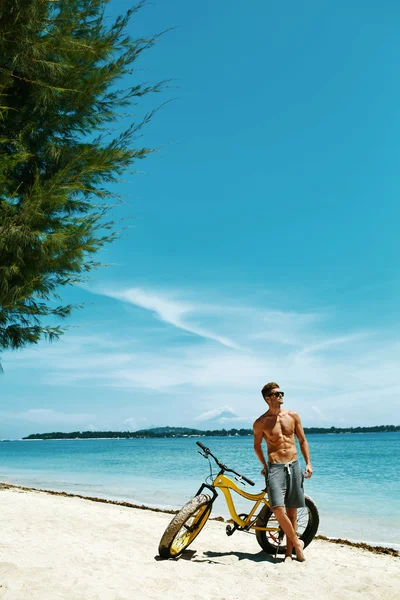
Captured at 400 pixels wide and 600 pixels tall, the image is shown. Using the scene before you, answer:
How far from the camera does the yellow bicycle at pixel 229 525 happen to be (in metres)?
5.71

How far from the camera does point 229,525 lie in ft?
19.2

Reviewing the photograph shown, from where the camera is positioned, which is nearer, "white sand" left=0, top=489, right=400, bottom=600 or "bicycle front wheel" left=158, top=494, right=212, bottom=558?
"white sand" left=0, top=489, right=400, bottom=600

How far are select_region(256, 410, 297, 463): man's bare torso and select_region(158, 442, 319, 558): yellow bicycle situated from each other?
45 centimetres

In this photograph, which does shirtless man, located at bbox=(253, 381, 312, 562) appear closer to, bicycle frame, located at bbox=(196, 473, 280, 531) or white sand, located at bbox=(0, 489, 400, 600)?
bicycle frame, located at bbox=(196, 473, 280, 531)

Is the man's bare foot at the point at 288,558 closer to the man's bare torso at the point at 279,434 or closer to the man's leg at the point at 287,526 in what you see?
the man's leg at the point at 287,526

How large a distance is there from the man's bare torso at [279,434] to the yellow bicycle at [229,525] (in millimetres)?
451

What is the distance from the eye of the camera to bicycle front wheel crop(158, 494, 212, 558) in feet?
18.5

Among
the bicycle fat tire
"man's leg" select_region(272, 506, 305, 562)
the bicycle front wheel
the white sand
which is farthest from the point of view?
the bicycle fat tire

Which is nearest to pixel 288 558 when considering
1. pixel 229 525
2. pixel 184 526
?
pixel 229 525

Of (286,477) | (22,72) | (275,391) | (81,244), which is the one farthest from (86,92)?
(286,477)

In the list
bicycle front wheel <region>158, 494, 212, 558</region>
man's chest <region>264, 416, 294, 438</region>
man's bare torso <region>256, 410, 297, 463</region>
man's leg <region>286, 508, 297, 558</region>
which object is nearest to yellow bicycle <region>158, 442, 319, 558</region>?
bicycle front wheel <region>158, 494, 212, 558</region>

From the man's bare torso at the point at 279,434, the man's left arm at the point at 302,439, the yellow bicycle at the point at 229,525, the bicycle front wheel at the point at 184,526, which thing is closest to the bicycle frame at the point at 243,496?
the yellow bicycle at the point at 229,525

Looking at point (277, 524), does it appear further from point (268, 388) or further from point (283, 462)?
point (268, 388)

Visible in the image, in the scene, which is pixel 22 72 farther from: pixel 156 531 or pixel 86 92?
pixel 156 531
